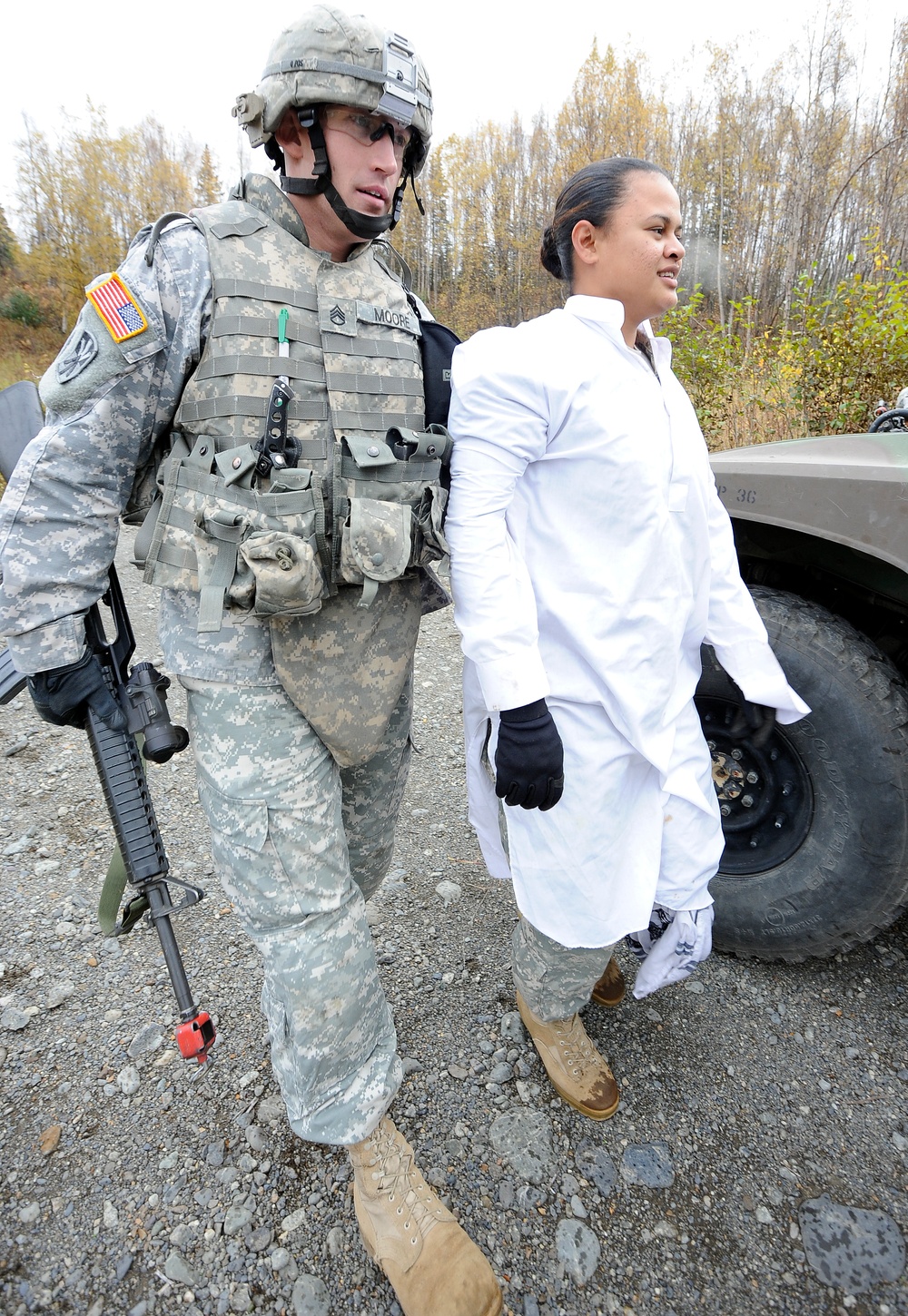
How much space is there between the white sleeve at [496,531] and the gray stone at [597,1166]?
1049 mm

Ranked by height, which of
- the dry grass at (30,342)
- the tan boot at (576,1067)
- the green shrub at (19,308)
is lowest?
the tan boot at (576,1067)

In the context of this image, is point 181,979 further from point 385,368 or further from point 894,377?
point 894,377

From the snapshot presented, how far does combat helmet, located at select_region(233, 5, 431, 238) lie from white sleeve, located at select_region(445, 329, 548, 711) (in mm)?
411

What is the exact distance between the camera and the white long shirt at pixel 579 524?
135cm

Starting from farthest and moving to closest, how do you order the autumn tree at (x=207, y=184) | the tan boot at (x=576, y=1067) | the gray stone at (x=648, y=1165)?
the autumn tree at (x=207, y=184), the tan boot at (x=576, y=1067), the gray stone at (x=648, y=1165)

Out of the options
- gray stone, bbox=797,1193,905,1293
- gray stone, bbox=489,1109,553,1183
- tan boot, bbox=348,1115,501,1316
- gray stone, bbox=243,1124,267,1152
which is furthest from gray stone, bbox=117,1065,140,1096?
gray stone, bbox=797,1193,905,1293

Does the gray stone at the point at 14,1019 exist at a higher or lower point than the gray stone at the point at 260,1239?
higher

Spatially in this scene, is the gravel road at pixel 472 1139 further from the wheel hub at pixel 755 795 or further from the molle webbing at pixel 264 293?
the molle webbing at pixel 264 293

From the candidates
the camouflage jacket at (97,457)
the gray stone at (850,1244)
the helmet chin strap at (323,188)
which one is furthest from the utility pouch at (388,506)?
the gray stone at (850,1244)

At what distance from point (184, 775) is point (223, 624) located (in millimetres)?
2000

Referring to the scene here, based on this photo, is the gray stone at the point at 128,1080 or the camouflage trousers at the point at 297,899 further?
the gray stone at the point at 128,1080

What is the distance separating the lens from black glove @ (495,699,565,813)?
1.35m

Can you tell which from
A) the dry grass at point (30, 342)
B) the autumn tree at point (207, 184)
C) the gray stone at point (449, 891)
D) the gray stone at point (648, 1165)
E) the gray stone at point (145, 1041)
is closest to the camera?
the gray stone at point (648, 1165)

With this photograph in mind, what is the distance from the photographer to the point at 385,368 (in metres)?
1.45
